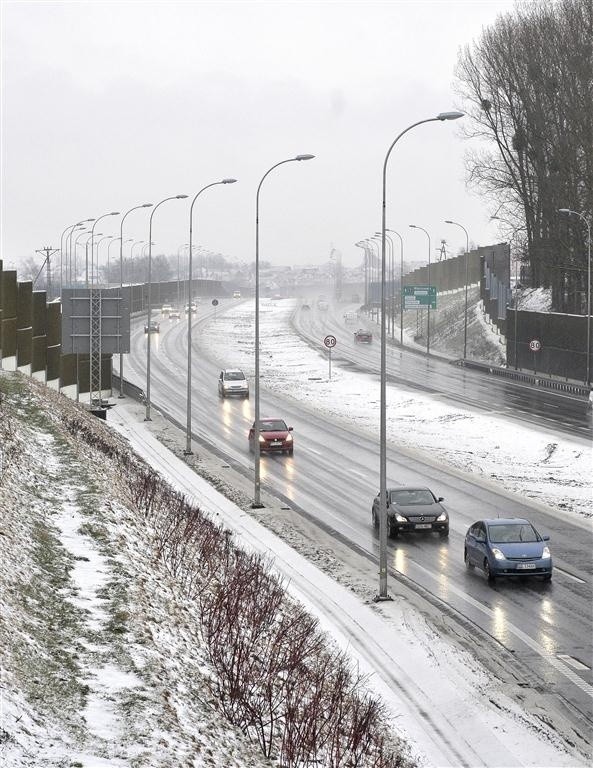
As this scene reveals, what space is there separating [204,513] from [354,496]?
6.90m

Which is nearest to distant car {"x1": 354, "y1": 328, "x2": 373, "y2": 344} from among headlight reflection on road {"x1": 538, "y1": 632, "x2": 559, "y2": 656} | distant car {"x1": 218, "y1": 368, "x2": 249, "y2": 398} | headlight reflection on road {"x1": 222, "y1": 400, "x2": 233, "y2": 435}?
distant car {"x1": 218, "y1": 368, "x2": 249, "y2": 398}

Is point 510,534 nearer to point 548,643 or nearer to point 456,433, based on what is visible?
point 548,643

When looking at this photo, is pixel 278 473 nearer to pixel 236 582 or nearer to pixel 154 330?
pixel 236 582

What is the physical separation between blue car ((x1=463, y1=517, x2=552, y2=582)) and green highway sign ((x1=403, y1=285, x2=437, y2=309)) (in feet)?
242

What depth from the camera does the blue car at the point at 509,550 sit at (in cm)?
2397

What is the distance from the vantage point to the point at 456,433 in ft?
161

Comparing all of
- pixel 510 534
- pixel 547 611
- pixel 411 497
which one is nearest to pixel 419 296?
pixel 411 497

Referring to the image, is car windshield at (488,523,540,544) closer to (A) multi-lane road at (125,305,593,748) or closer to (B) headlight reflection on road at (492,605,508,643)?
(A) multi-lane road at (125,305,593,748)

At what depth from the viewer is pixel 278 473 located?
3959 centimetres

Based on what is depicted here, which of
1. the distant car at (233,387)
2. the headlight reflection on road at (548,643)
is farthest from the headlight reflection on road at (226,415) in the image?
the headlight reflection on road at (548,643)

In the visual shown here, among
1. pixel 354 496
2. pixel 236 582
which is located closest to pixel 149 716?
pixel 236 582

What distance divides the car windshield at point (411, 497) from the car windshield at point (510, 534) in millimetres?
4876

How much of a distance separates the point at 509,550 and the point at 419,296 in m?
75.7

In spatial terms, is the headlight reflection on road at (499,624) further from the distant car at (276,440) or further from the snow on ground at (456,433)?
the distant car at (276,440)
